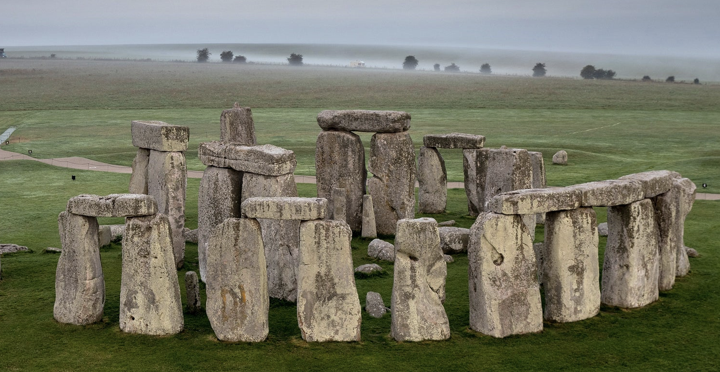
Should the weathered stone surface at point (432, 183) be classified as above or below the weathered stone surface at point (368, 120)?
below

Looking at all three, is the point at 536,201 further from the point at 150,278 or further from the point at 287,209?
the point at 150,278

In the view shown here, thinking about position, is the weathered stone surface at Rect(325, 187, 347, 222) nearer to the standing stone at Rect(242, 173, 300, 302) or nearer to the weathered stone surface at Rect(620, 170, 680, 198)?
the standing stone at Rect(242, 173, 300, 302)

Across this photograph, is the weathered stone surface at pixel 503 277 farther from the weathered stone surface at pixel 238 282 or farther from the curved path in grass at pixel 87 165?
the curved path in grass at pixel 87 165

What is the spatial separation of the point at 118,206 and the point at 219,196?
309 centimetres

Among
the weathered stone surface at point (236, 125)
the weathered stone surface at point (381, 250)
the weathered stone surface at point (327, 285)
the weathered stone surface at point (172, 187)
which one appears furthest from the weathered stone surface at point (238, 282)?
the weathered stone surface at point (236, 125)

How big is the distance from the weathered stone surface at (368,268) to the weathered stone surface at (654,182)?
491 centimetres

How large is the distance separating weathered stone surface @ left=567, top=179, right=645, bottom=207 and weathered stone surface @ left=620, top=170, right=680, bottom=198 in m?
0.24

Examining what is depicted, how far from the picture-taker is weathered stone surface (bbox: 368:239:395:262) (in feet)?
55.6

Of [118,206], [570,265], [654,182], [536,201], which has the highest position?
[654,182]

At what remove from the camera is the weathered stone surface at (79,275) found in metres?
12.5

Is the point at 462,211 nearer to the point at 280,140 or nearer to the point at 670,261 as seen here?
the point at 670,261

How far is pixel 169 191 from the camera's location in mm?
16219

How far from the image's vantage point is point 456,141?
21578mm

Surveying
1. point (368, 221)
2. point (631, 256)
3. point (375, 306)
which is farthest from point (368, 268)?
point (631, 256)
